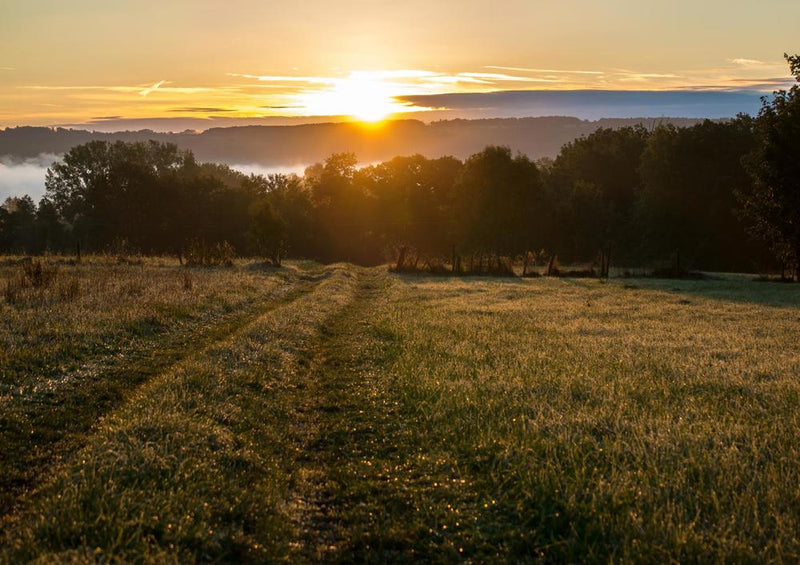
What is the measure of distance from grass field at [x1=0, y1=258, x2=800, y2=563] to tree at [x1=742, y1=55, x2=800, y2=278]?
105ft

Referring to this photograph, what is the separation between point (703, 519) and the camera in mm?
7000

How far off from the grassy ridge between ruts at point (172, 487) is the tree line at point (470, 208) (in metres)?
42.7

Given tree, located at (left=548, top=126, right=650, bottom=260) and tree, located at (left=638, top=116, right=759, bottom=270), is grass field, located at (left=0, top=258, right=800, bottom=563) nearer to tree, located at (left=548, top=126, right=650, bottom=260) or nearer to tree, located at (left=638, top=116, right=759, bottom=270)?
tree, located at (left=638, top=116, right=759, bottom=270)

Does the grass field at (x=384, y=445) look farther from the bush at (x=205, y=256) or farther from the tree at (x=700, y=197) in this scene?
the tree at (x=700, y=197)

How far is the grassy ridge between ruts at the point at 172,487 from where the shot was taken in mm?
6367

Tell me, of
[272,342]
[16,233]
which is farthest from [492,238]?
[16,233]

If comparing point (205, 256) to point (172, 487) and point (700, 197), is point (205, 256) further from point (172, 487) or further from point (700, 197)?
point (700, 197)

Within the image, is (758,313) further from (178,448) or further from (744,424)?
(178,448)

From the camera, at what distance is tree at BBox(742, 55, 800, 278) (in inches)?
1823

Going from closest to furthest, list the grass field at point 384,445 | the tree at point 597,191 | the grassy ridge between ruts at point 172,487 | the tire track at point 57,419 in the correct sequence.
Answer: the grassy ridge between ruts at point 172,487
the grass field at point 384,445
the tire track at point 57,419
the tree at point 597,191

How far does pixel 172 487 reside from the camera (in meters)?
7.53

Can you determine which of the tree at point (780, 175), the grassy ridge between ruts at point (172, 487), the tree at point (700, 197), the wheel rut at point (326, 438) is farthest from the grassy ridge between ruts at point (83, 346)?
the tree at point (700, 197)

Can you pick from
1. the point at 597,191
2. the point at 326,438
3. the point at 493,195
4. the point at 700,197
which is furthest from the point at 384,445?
the point at 700,197


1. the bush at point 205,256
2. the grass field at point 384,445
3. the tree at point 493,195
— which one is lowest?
the bush at point 205,256
